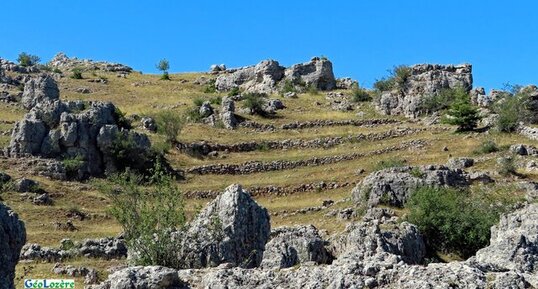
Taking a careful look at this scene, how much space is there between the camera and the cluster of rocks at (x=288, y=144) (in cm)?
5719

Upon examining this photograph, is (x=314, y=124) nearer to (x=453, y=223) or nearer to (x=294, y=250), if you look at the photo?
(x=453, y=223)

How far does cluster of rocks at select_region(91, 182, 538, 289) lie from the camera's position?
32.2 ft

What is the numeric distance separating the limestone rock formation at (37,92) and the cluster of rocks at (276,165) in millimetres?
21609

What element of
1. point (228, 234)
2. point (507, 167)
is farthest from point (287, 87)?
point (228, 234)

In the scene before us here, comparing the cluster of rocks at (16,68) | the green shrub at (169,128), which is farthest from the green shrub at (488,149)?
the cluster of rocks at (16,68)

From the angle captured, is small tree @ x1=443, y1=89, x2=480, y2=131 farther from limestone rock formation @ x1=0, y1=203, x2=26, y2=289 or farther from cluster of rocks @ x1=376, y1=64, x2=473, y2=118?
limestone rock formation @ x1=0, y1=203, x2=26, y2=289

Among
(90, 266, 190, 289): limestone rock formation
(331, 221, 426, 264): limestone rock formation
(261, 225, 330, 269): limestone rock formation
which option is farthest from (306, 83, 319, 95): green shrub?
(90, 266, 190, 289): limestone rock formation

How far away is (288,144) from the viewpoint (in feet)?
196

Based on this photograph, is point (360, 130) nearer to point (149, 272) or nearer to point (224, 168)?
point (224, 168)

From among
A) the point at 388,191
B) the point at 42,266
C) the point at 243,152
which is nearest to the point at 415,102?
the point at 243,152

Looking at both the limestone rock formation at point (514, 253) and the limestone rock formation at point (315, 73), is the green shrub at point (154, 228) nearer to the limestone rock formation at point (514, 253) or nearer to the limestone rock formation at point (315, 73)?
the limestone rock formation at point (514, 253)

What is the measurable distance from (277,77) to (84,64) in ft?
125

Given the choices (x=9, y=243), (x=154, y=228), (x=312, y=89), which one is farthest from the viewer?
(x=312, y=89)

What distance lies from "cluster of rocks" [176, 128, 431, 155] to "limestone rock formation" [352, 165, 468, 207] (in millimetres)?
18061
